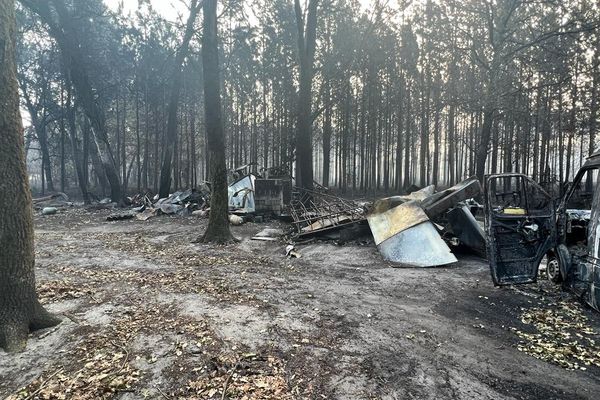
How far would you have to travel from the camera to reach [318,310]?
5645 mm

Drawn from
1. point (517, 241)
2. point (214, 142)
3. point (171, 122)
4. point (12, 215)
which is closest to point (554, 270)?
point (517, 241)

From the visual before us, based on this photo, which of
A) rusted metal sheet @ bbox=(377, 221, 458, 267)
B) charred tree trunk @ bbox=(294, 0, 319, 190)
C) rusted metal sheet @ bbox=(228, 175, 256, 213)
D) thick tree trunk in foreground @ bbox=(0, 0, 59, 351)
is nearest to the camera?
thick tree trunk in foreground @ bbox=(0, 0, 59, 351)

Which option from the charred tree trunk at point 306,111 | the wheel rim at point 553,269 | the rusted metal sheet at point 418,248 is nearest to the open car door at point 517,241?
the wheel rim at point 553,269

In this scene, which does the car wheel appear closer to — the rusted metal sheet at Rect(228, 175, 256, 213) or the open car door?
the open car door

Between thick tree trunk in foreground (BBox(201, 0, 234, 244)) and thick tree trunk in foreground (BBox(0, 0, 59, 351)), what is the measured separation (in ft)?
23.1

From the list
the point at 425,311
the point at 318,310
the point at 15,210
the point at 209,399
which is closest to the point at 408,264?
the point at 425,311

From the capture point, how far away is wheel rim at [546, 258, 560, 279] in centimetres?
705

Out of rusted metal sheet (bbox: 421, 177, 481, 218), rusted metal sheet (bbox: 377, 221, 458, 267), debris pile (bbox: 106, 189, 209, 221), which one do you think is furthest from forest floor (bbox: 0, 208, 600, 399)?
debris pile (bbox: 106, 189, 209, 221)

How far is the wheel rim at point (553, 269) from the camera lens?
705 cm

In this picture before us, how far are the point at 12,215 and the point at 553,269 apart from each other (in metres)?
8.38

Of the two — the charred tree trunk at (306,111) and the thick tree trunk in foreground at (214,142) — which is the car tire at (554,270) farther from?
the charred tree trunk at (306,111)

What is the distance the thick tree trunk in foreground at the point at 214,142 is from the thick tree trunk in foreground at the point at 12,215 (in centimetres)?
705

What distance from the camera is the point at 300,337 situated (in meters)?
4.62

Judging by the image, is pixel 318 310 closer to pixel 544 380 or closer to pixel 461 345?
pixel 461 345
